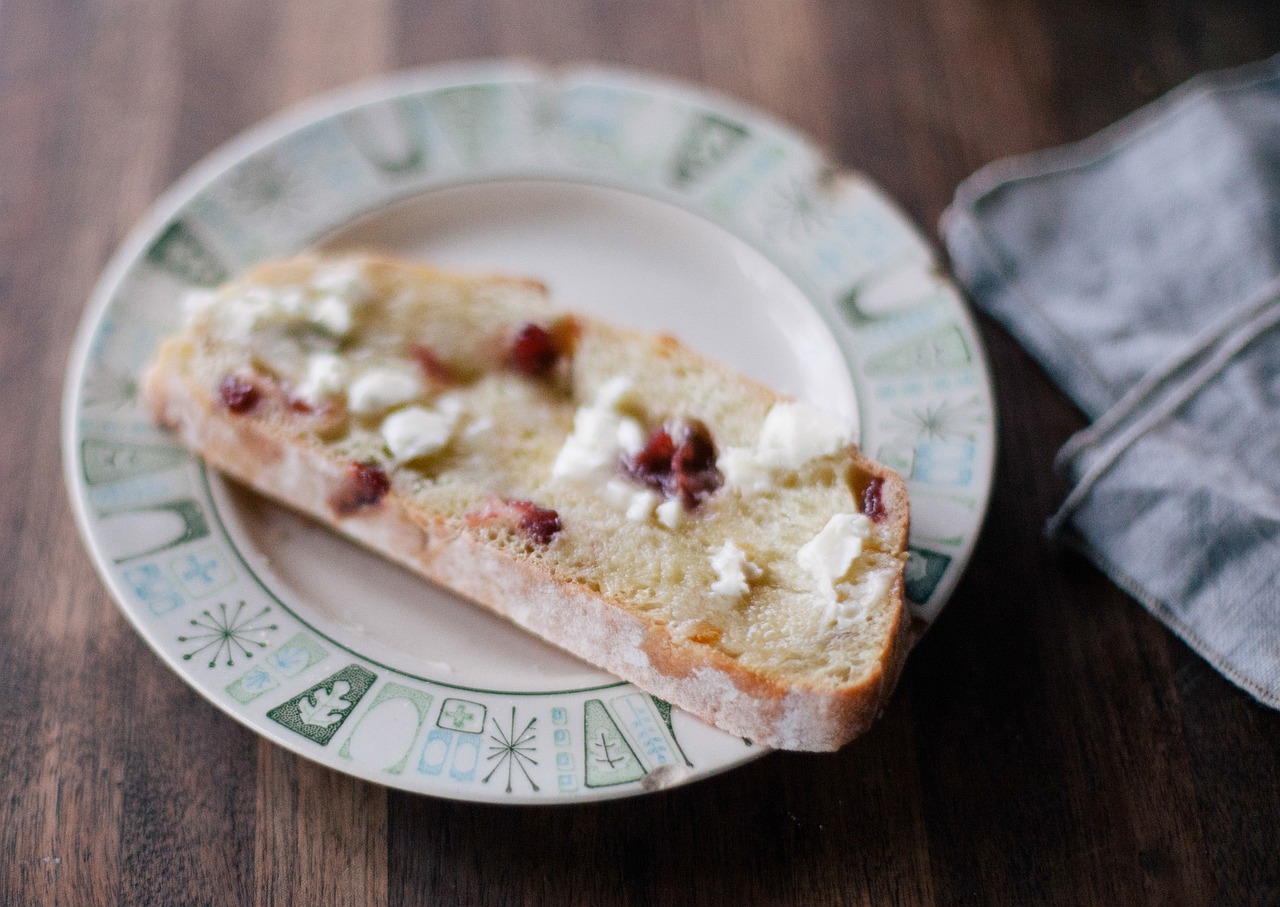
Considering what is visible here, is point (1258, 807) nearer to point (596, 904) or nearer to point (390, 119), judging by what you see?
point (596, 904)

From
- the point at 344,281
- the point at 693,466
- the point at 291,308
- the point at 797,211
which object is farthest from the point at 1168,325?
the point at 291,308

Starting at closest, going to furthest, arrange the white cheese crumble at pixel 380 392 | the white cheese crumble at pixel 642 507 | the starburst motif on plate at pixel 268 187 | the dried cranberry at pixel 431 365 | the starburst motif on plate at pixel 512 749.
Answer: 1. the starburst motif on plate at pixel 512 749
2. the white cheese crumble at pixel 642 507
3. the white cheese crumble at pixel 380 392
4. the dried cranberry at pixel 431 365
5. the starburst motif on plate at pixel 268 187

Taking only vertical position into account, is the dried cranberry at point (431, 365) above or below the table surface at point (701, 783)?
above

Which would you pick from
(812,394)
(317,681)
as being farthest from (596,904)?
(812,394)

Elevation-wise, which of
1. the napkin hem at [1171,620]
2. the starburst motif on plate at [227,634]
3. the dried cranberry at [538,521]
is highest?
the dried cranberry at [538,521]

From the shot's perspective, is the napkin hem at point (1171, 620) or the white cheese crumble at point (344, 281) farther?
the white cheese crumble at point (344, 281)

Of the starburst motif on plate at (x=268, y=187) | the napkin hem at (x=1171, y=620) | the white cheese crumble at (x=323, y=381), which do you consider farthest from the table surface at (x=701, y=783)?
the white cheese crumble at (x=323, y=381)

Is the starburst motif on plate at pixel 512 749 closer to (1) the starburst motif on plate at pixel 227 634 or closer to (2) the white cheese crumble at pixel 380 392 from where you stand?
(1) the starburst motif on plate at pixel 227 634

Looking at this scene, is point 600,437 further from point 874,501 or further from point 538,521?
point 874,501

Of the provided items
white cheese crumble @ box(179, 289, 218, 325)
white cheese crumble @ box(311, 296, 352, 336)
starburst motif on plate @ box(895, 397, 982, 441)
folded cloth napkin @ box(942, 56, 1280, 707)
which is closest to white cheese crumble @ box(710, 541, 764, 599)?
starburst motif on plate @ box(895, 397, 982, 441)
